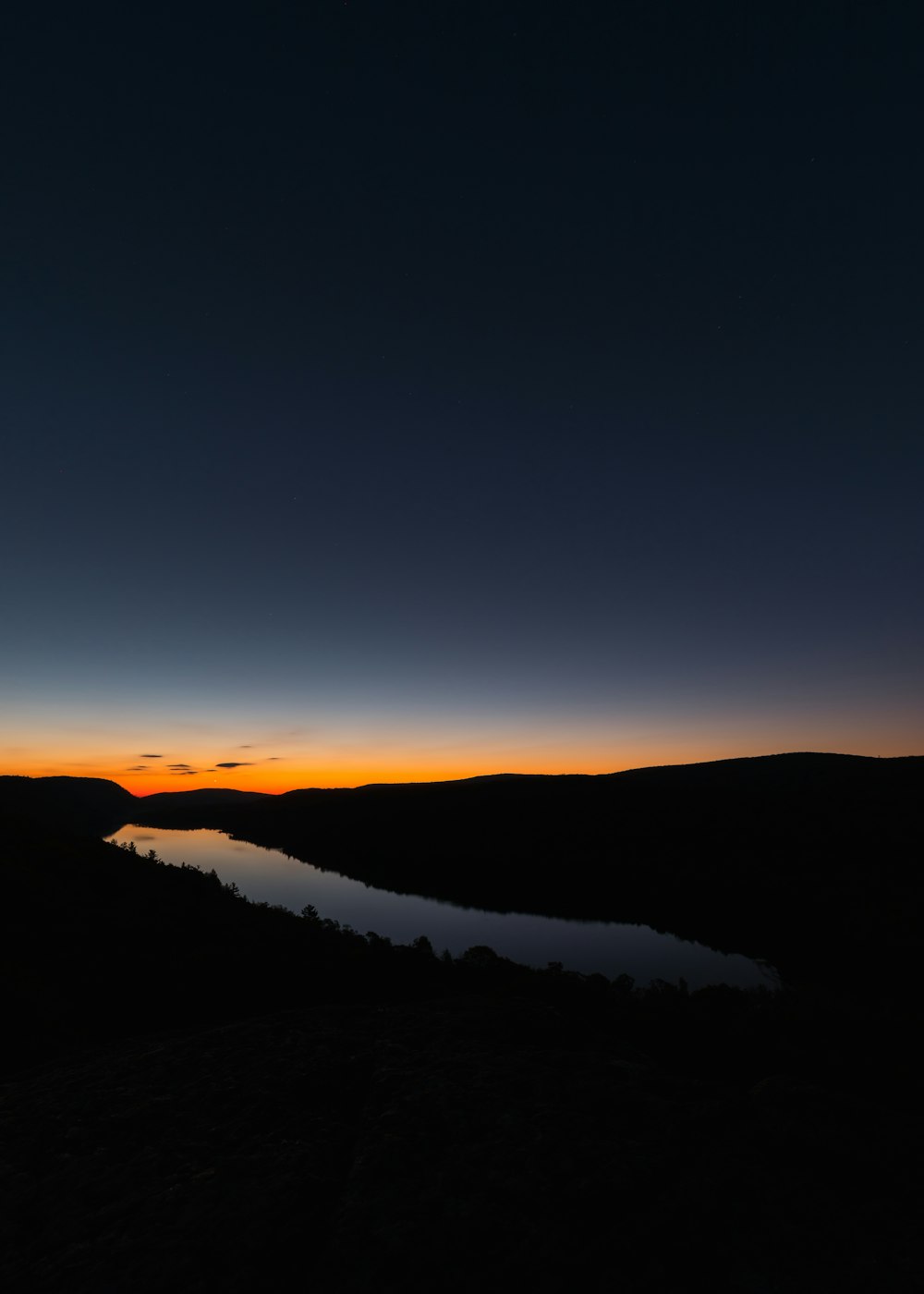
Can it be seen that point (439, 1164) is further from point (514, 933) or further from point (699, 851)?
point (699, 851)

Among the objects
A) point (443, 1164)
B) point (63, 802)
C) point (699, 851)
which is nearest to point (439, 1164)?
point (443, 1164)

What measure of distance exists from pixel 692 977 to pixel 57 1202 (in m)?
28.6

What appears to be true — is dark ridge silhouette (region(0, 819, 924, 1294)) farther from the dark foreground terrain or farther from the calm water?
the calm water

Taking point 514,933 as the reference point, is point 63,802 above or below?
above

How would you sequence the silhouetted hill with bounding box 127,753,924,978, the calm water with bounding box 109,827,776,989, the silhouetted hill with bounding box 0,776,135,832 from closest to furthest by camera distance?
the calm water with bounding box 109,827,776,989 → the silhouetted hill with bounding box 127,753,924,978 → the silhouetted hill with bounding box 0,776,135,832

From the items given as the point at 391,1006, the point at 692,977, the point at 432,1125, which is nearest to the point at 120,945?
the point at 391,1006

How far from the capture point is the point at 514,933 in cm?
3575

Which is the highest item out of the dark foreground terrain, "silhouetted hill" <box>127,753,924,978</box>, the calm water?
the dark foreground terrain

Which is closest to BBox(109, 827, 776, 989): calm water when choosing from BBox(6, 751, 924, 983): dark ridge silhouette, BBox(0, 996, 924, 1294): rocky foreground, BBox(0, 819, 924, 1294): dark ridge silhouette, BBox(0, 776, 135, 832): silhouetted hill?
BBox(6, 751, 924, 983): dark ridge silhouette

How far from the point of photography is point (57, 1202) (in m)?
2.45

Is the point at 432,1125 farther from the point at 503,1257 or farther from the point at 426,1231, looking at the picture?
the point at 503,1257

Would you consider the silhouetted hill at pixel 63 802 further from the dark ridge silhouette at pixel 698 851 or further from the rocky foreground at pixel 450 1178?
the rocky foreground at pixel 450 1178

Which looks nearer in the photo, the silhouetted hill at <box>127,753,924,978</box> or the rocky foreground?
the rocky foreground

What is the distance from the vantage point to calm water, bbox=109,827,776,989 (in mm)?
26844
